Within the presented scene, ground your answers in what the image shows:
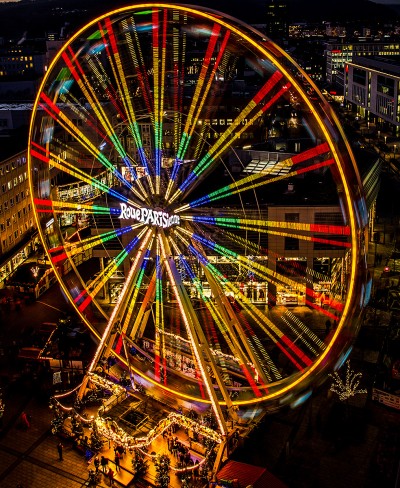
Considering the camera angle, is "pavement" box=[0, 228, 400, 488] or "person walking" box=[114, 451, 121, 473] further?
"person walking" box=[114, 451, 121, 473]

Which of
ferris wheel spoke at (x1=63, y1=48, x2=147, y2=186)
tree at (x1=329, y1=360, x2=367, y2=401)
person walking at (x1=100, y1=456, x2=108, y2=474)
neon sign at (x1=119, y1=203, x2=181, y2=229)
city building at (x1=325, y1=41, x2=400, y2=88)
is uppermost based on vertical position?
city building at (x1=325, y1=41, x2=400, y2=88)

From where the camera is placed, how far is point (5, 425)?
23.1 meters

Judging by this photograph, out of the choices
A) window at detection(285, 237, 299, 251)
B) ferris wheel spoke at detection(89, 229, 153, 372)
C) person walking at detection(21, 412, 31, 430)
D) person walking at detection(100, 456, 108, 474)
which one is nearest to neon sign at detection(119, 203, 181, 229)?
ferris wheel spoke at detection(89, 229, 153, 372)

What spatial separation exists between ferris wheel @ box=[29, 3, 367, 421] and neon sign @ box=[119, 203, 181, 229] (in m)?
0.04

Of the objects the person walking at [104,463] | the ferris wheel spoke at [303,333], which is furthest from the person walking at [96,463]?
the ferris wheel spoke at [303,333]

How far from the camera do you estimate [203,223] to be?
19.7m

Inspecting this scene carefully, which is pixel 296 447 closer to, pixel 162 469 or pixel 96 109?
pixel 162 469

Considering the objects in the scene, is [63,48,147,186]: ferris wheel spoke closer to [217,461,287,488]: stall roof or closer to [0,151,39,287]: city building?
[217,461,287,488]: stall roof

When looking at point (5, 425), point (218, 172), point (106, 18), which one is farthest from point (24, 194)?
point (106, 18)

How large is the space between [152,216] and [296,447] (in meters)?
9.42

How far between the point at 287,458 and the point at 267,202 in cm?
1508

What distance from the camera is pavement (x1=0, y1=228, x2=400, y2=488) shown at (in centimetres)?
1997

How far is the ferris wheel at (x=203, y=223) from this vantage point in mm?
15773

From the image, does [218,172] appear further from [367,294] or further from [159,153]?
[367,294]
